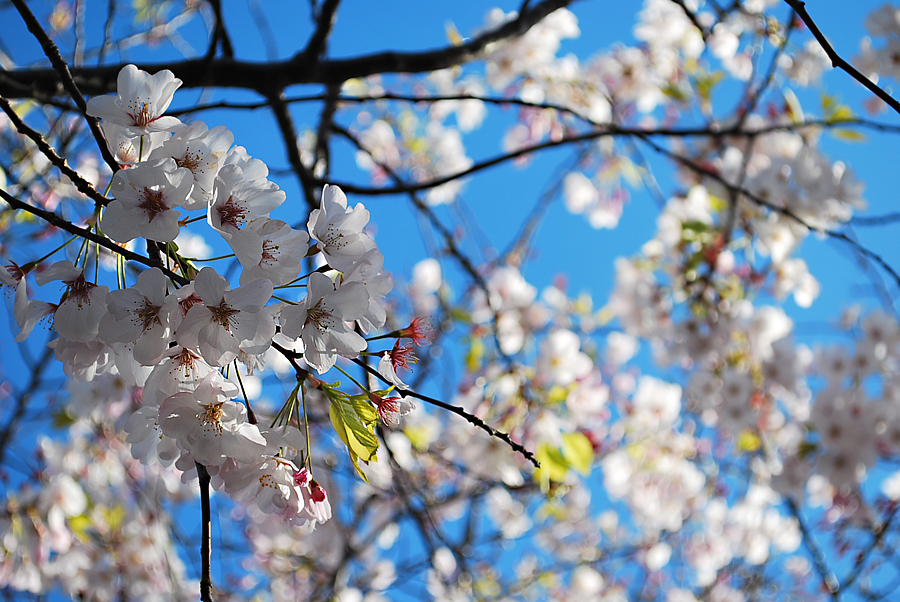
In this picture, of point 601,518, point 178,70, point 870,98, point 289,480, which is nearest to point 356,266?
point 289,480

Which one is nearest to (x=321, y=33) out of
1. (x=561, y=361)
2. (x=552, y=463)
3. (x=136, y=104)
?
(x=136, y=104)

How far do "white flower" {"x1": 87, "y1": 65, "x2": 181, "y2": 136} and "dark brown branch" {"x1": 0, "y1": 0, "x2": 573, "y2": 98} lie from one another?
0.48 meters

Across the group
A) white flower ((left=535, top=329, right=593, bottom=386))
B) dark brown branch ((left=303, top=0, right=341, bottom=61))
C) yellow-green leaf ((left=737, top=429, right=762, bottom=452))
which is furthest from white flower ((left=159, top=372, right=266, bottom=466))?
yellow-green leaf ((left=737, top=429, right=762, bottom=452))

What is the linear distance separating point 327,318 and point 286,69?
33.9 inches

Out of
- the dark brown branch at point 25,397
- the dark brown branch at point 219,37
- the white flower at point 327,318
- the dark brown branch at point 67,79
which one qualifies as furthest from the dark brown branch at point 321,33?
the dark brown branch at point 25,397

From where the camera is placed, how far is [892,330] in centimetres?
258

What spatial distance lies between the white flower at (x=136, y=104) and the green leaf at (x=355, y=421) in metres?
0.30

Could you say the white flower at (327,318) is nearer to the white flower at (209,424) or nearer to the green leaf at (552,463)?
the white flower at (209,424)

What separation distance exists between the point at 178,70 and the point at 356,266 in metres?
0.80

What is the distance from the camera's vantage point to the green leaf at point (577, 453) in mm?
1471

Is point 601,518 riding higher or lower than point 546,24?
lower

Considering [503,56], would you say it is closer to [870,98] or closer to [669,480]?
[870,98]

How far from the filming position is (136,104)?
23.5 inches

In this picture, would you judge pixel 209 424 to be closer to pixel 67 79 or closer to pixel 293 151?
pixel 67 79
